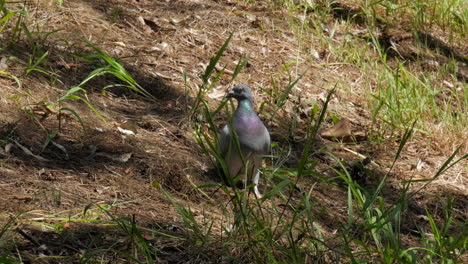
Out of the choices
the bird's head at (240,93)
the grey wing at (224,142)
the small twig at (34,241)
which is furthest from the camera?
the bird's head at (240,93)

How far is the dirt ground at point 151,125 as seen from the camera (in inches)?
124

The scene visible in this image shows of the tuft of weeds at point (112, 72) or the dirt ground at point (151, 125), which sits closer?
the dirt ground at point (151, 125)

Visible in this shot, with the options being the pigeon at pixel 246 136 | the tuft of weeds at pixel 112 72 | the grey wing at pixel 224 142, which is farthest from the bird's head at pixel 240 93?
the tuft of weeds at pixel 112 72

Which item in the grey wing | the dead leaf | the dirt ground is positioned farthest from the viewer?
the dead leaf

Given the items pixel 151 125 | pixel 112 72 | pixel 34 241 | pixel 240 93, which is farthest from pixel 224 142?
pixel 34 241

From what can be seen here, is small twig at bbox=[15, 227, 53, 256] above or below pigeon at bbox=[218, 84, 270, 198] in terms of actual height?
above

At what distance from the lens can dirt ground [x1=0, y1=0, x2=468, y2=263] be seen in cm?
314

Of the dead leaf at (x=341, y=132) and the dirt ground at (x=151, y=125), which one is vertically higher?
the dirt ground at (x=151, y=125)

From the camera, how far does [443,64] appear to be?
6.23 meters

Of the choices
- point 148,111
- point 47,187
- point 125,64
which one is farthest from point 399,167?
point 47,187

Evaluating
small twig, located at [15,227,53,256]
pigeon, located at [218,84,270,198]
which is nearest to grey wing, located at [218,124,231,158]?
pigeon, located at [218,84,270,198]

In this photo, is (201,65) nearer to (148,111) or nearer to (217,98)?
(217,98)

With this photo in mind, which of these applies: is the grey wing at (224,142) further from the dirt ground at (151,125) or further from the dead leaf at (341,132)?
the dead leaf at (341,132)

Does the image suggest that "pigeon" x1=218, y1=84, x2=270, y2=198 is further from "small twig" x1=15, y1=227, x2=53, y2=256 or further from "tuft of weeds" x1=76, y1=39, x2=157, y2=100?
"small twig" x1=15, y1=227, x2=53, y2=256
